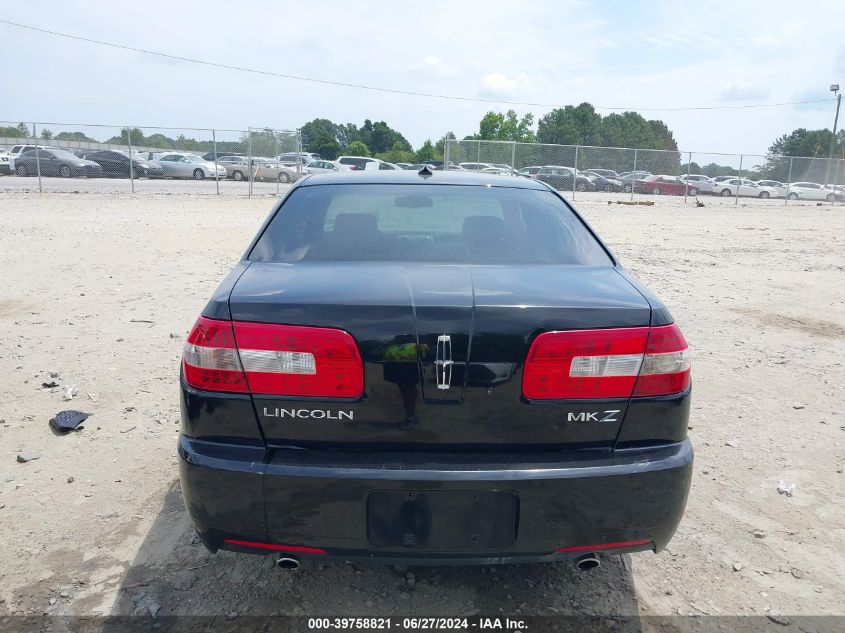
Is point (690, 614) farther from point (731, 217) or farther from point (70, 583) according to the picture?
point (731, 217)

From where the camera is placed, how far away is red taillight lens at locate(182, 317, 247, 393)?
2.09 meters

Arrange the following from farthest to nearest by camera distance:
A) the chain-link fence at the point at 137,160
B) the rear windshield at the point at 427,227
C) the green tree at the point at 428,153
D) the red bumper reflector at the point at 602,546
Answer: the green tree at the point at 428,153 < the chain-link fence at the point at 137,160 < the rear windshield at the point at 427,227 < the red bumper reflector at the point at 602,546

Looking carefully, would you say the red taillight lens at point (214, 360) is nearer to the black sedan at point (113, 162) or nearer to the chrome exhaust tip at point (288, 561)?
the chrome exhaust tip at point (288, 561)

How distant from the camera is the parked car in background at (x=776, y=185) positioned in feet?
116

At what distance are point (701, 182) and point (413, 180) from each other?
35.4 meters

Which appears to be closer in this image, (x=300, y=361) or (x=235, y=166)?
(x=300, y=361)

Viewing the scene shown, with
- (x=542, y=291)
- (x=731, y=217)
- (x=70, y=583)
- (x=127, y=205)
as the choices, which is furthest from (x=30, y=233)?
(x=731, y=217)

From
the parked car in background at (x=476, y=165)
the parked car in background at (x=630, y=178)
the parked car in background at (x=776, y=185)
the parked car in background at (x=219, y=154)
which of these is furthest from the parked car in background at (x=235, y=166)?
the parked car in background at (x=776, y=185)

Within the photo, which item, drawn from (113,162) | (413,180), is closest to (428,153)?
(113,162)

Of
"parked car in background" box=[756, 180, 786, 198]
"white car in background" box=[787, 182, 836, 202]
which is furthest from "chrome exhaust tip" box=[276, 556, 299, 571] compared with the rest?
"parked car in background" box=[756, 180, 786, 198]

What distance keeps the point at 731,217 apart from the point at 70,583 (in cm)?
2322

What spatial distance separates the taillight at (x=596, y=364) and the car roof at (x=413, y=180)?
1482 mm

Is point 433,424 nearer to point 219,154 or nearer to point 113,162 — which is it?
point 219,154

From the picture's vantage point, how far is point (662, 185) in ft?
102
